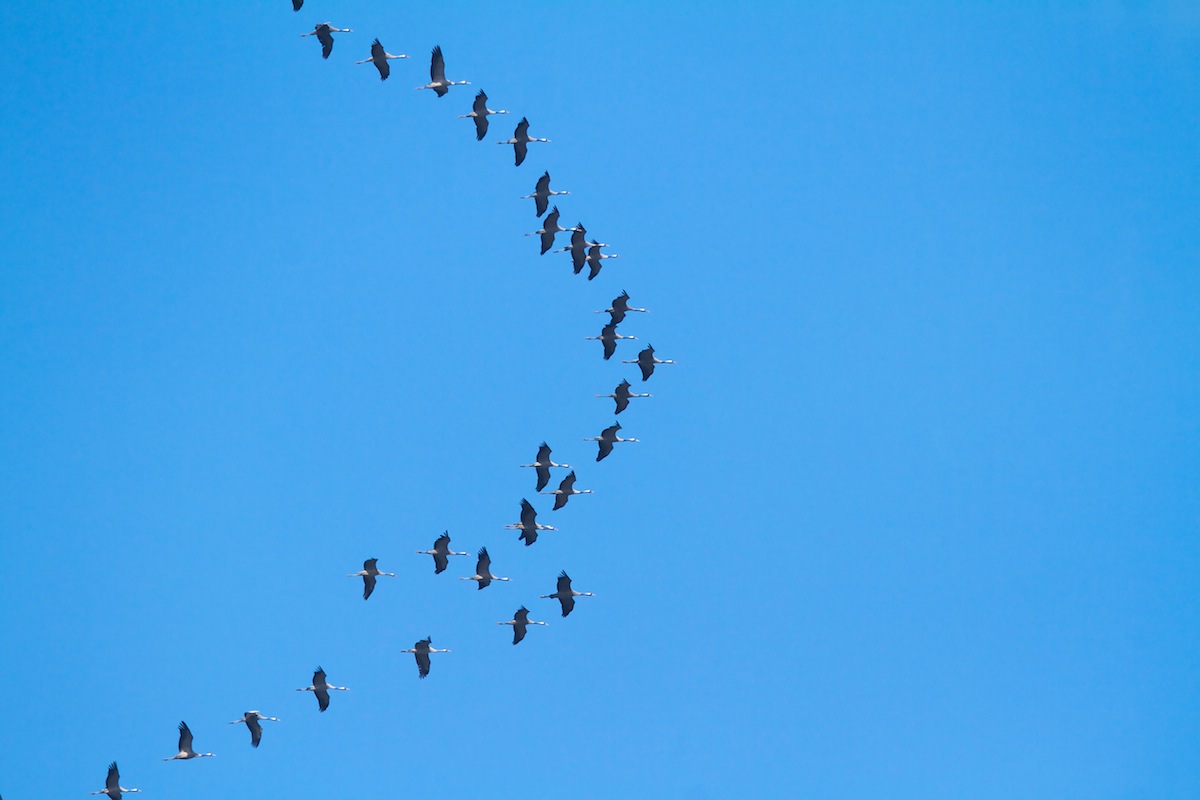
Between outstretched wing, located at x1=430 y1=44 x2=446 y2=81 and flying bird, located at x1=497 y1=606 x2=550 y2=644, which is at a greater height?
outstretched wing, located at x1=430 y1=44 x2=446 y2=81

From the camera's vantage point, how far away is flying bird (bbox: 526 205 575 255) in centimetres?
10175

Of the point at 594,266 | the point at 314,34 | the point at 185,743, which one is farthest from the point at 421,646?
the point at 314,34

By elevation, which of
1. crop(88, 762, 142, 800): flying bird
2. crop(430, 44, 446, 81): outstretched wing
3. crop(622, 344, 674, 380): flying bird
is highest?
crop(430, 44, 446, 81): outstretched wing

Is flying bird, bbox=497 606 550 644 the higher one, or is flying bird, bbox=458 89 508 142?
flying bird, bbox=458 89 508 142

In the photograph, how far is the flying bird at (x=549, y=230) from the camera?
4006 inches

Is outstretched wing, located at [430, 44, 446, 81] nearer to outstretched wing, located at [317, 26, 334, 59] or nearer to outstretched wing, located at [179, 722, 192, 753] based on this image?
outstretched wing, located at [317, 26, 334, 59]

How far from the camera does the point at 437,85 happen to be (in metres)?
99.8

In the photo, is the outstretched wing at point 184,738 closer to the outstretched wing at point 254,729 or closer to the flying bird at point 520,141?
the outstretched wing at point 254,729

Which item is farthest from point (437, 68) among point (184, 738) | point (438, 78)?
point (184, 738)

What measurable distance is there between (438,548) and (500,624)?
4433 millimetres

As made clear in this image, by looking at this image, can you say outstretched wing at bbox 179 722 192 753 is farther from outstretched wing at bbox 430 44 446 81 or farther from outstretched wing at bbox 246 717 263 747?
outstretched wing at bbox 430 44 446 81

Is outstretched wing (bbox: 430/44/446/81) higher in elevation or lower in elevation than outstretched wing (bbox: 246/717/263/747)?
higher

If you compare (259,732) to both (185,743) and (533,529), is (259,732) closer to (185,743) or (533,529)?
(185,743)

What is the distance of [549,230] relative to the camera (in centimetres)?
10212
